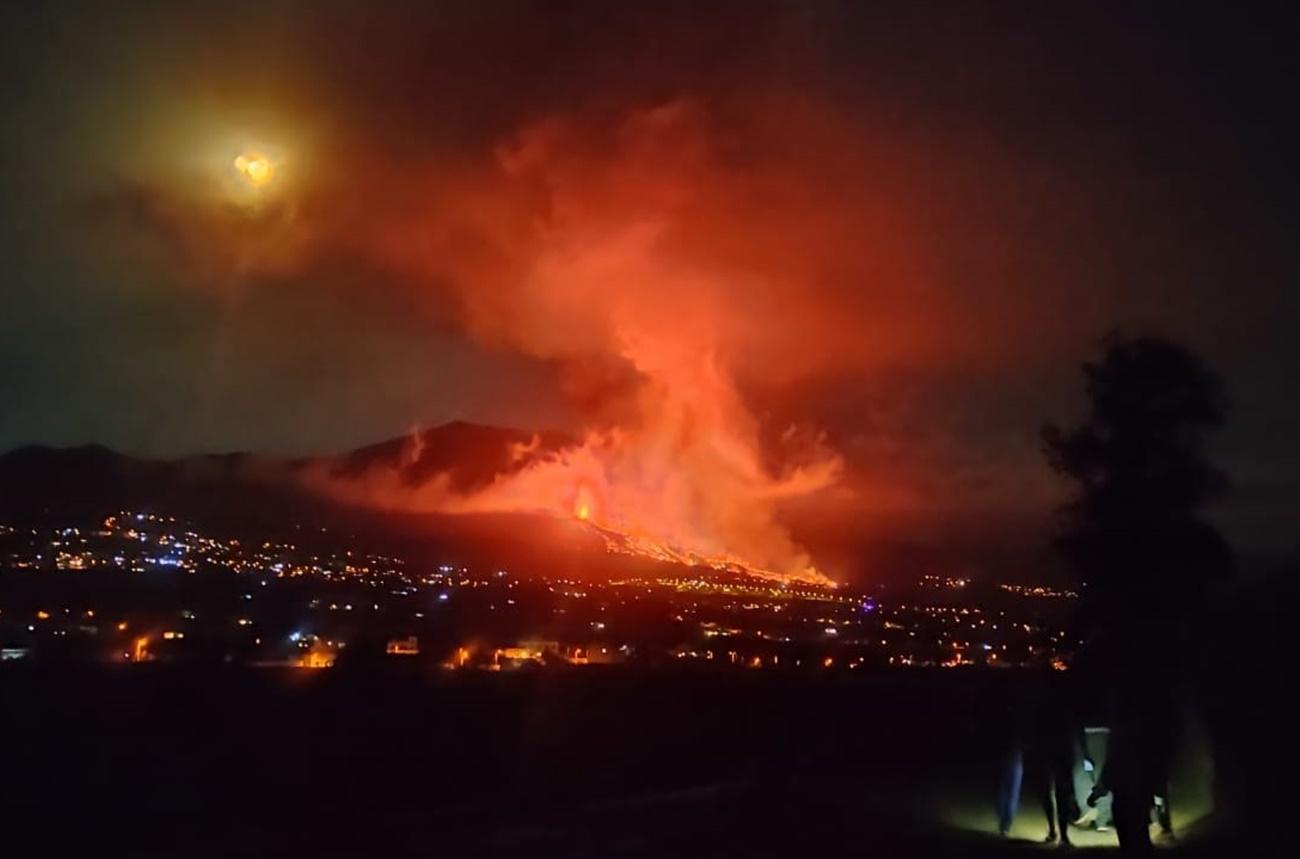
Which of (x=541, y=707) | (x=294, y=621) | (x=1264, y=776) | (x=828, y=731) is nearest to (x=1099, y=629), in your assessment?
(x=828, y=731)

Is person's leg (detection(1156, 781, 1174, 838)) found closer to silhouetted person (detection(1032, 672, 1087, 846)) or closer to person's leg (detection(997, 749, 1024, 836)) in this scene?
silhouetted person (detection(1032, 672, 1087, 846))

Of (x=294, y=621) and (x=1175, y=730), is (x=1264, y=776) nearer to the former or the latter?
(x=1175, y=730)

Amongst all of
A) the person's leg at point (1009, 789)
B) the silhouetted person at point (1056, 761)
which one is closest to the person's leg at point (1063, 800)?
the silhouetted person at point (1056, 761)

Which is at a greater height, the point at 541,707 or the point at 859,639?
the point at 859,639

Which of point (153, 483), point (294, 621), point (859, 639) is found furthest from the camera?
point (153, 483)

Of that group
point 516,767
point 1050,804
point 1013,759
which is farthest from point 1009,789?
point 516,767

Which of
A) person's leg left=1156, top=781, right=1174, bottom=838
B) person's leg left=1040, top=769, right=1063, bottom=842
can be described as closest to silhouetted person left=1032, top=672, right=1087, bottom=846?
person's leg left=1040, top=769, right=1063, bottom=842

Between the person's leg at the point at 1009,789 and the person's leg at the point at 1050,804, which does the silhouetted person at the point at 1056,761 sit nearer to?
the person's leg at the point at 1050,804

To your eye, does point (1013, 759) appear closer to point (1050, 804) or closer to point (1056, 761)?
point (1056, 761)
